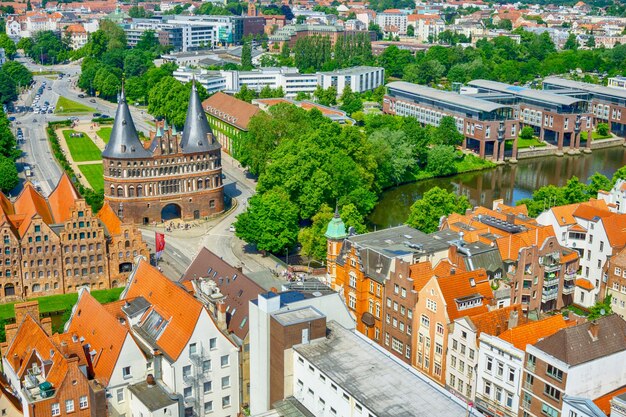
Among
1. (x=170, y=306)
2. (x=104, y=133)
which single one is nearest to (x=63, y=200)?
(x=170, y=306)

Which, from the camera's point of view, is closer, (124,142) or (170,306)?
(170,306)

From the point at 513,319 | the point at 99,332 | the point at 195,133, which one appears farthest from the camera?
the point at 195,133

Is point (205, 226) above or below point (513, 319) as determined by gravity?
below

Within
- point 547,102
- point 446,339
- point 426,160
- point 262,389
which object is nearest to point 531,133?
point 547,102

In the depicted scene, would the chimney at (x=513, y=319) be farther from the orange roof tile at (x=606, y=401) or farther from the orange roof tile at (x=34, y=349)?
the orange roof tile at (x=34, y=349)

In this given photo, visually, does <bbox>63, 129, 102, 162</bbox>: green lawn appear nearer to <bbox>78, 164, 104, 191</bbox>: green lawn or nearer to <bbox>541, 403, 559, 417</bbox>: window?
<bbox>78, 164, 104, 191</bbox>: green lawn

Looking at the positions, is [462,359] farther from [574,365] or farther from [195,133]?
[195,133]

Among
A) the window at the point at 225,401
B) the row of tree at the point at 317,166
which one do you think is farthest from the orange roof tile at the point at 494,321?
the row of tree at the point at 317,166
